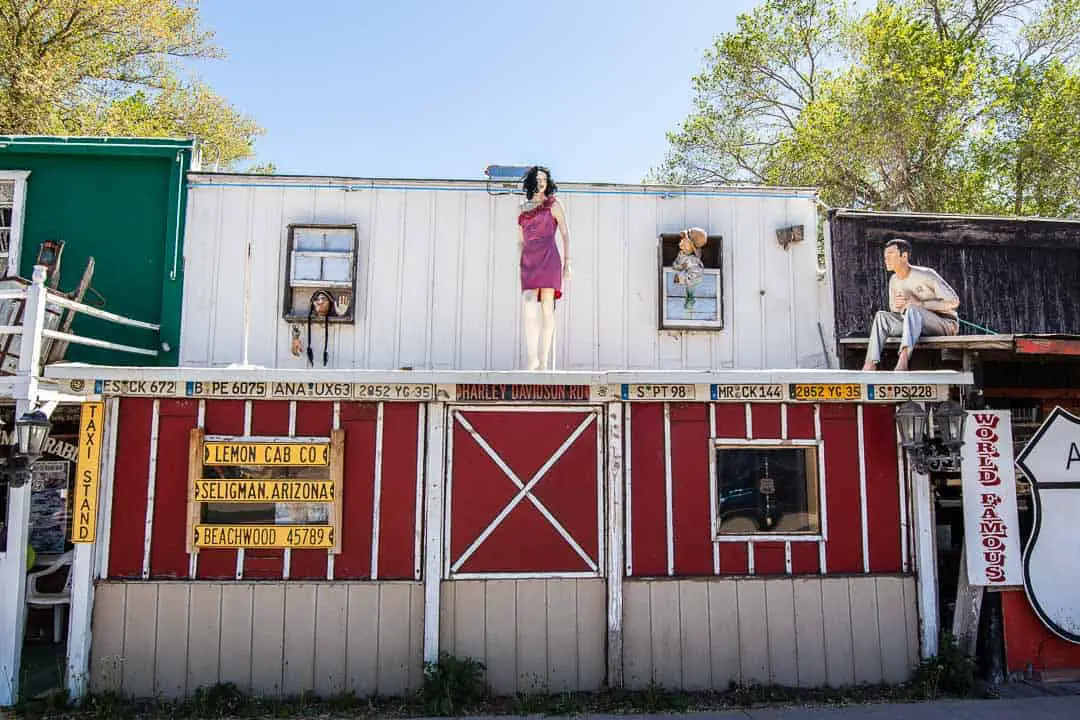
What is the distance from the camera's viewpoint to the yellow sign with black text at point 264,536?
277 inches

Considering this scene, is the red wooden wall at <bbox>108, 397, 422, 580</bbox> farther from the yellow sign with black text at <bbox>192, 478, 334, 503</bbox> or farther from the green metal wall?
the green metal wall

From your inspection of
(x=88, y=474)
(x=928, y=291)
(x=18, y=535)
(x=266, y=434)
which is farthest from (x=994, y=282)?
(x=18, y=535)

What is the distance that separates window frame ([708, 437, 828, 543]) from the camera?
738cm

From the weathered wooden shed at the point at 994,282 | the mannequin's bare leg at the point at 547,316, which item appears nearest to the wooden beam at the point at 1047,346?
the weathered wooden shed at the point at 994,282

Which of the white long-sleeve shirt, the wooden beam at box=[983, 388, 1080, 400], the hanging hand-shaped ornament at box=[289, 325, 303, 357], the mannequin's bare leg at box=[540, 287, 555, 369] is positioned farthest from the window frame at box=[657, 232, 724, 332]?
the hanging hand-shaped ornament at box=[289, 325, 303, 357]

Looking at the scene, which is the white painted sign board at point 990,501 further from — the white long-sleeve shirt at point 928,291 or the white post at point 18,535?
the white post at point 18,535

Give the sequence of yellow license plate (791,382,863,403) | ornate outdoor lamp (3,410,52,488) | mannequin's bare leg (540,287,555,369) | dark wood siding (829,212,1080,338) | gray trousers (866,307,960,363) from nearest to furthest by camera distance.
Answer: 1. ornate outdoor lamp (3,410,52,488)
2. yellow license plate (791,382,863,403)
3. gray trousers (866,307,960,363)
4. mannequin's bare leg (540,287,555,369)
5. dark wood siding (829,212,1080,338)

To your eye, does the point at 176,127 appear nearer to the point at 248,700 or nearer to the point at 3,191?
the point at 3,191

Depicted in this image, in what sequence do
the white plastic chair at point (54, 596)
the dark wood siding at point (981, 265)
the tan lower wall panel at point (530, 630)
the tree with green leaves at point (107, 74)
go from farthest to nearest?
1. the tree with green leaves at point (107, 74)
2. the dark wood siding at point (981, 265)
3. the white plastic chair at point (54, 596)
4. the tan lower wall panel at point (530, 630)

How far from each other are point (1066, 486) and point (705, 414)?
11.6ft

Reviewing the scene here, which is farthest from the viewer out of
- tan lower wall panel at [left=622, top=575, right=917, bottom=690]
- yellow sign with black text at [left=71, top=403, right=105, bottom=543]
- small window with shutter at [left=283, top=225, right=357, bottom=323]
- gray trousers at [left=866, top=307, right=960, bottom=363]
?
small window with shutter at [left=283, top=225, right=357, bottom=323]

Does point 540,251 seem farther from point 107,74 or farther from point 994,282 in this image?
point 107,74

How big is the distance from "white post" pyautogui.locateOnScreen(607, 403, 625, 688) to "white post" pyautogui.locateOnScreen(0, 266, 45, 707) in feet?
16.2

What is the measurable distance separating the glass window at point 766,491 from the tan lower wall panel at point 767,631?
50 cm
